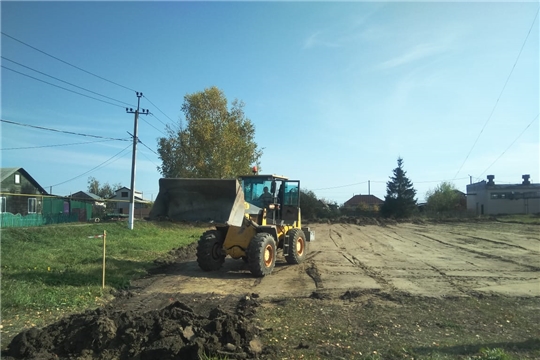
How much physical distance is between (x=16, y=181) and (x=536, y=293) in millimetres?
42221

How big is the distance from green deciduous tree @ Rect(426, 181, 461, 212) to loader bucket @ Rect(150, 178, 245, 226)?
6121 centimetres

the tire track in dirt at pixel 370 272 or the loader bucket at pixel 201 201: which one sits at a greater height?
the loader bucket at pixel 201 201

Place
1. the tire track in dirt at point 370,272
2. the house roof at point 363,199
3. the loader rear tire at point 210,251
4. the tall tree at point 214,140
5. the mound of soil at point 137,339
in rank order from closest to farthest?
the mound of soil at point 137,339, the tire track in dirt at point 370,272, the loader rear tire at point 210,251, the tall tree at point 214,140, the house roof at point 363,199

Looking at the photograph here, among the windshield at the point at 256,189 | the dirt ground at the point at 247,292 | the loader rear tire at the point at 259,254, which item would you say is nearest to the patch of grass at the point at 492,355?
the dirt ground at the point at 247,292

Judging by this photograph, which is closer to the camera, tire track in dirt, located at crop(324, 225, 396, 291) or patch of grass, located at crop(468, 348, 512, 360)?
patch of grass, located at crop(468, 348, 512, 360)

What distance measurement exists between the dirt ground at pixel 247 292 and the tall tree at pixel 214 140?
1650cm

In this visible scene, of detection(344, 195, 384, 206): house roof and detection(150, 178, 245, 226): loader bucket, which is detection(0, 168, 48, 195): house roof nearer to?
detection(150, 178, 245, 226): loader bucket

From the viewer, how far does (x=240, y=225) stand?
13016mm

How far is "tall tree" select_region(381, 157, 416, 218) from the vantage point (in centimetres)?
5975

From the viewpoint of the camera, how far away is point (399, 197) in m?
60.4

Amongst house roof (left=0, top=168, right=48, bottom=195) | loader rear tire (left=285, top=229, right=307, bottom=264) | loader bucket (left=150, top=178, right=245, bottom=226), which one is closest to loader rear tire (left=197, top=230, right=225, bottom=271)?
loader bucket (left=150, top=178, right=245, bottom=226)

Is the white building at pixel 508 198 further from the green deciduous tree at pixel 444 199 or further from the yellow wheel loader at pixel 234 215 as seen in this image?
the yellow wheel loader at pixel 234 215

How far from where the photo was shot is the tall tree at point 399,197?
2352 inches

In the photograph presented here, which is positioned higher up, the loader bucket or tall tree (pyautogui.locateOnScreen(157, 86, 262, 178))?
tall tree (pyautogui.locateOnScreen(157, 86, 262, 178))
